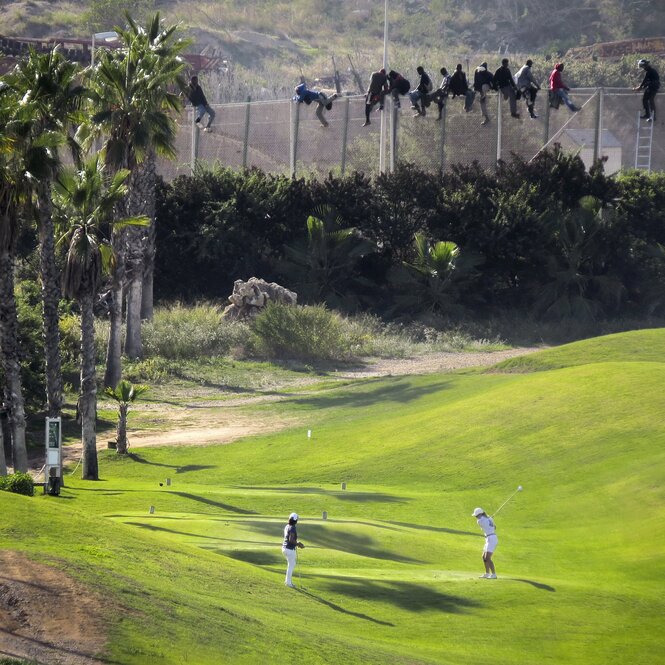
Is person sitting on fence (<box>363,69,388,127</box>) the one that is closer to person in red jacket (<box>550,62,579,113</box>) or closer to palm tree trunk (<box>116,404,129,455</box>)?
person in red jacket (<box>550,62,579,113</box>)

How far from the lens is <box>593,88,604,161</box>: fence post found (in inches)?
2450

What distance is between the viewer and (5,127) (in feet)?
101

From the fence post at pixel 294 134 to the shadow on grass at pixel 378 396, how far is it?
2349cm

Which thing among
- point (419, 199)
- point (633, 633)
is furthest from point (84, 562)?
point (419, 199)

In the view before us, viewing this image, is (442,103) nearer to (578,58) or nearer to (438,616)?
(438,616)

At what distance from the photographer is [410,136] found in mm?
66750

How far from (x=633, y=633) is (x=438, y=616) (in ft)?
9.74

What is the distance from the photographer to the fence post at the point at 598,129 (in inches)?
2450

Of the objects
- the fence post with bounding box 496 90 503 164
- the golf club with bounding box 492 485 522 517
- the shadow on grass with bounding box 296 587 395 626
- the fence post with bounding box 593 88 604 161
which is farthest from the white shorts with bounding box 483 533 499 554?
the fence post with bounding box 593 88 604 161

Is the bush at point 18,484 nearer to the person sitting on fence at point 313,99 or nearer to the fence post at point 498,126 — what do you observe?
the fence post at point 498,126

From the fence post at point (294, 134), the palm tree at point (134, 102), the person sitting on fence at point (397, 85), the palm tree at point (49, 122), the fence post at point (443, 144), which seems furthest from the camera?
the fence post at point (294, 134)

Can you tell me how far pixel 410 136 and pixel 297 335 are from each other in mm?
17009

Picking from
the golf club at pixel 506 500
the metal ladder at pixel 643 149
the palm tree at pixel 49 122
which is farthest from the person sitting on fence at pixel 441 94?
the golf club at pixel 506 500

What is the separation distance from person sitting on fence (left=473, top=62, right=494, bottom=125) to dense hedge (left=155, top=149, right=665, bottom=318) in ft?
9.64
